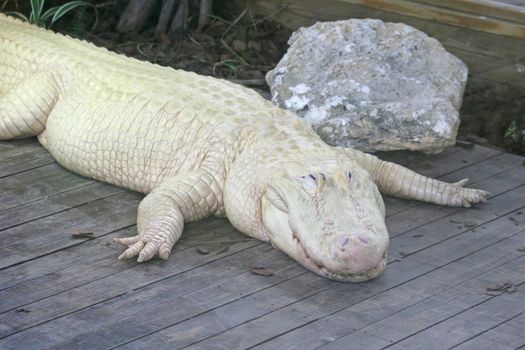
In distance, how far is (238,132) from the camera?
16.4 feet

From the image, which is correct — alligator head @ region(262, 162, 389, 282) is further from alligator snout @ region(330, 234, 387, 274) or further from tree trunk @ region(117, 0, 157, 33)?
tree trunk @ region(117, 0, 157, 33)

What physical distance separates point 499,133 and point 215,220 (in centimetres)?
211

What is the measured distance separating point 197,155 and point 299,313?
1.21 m

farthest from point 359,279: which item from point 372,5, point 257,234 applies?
point 372,5

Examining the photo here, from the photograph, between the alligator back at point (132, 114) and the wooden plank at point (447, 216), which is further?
the alligator back at point (132, 114)

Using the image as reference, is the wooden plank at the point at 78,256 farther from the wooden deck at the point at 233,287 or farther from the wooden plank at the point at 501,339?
the wooden plank at the point at 501,339

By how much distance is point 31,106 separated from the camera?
562 centimetres

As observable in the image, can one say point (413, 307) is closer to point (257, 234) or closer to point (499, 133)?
point (257, 234)

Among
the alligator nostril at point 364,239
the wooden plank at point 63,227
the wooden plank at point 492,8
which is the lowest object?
the wooden plank at point 63,227

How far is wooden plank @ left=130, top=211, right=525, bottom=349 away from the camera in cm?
389

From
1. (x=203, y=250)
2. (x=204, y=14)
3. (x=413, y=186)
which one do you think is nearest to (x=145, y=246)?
(x=203, y=250)

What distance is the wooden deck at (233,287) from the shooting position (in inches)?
155

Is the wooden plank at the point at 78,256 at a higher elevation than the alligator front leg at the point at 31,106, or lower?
lower

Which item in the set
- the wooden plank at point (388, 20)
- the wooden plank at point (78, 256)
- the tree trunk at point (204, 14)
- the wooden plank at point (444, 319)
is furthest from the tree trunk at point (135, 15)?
the wooden plank at point (444, 319)
